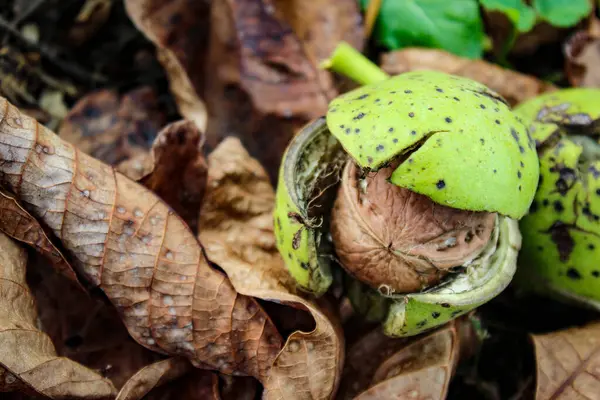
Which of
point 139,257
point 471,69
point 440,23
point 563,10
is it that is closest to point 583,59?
point 563,10

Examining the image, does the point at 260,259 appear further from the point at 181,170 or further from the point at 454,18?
the point at 454,18

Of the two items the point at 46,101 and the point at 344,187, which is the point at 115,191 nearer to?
the point at 344,187

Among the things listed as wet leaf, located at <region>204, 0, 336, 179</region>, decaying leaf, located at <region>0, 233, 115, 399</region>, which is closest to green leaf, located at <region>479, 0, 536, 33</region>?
wet leaf, located at <region>204, 0, 336, 179</region>

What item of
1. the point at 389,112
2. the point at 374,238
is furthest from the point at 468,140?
the point at 374,238

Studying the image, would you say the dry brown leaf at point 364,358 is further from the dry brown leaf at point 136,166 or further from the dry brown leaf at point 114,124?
the dry brown leaf at point 114,124

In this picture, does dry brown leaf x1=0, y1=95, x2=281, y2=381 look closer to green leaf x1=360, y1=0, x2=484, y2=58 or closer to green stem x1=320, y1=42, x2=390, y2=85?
green stem x1=320, y1=42, x2=390, y2=85

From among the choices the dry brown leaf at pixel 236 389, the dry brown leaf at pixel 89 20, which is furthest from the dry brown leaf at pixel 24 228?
the dry brown leaf at pixel 89 20
